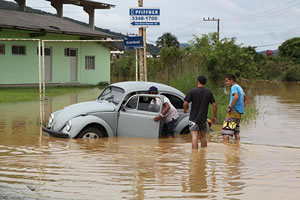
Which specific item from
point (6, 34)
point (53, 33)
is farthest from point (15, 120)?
point (53, 33)

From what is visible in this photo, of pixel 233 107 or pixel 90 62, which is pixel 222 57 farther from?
pixel 233 107

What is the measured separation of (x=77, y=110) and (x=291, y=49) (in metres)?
73.4

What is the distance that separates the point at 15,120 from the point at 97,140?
484cm

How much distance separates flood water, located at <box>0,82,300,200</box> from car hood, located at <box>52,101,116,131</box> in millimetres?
371

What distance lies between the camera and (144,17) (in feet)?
42.0

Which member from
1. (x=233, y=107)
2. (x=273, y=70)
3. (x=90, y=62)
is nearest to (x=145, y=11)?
(x=233, y=107)

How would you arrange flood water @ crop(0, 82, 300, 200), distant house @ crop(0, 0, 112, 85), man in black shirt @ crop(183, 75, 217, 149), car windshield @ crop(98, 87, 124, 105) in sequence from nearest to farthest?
flood water @ crop(0, 82, 300, 200), man in black shirt @ crop(183, 75, 217, 149), car windshield @ crop(98, 87, 124, 105), distant house @ crop(0, 0, 112, 85)

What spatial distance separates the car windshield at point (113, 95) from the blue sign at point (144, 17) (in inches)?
106

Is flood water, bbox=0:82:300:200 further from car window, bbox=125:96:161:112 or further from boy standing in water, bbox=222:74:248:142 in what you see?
car window, bbox=125:96:161:112

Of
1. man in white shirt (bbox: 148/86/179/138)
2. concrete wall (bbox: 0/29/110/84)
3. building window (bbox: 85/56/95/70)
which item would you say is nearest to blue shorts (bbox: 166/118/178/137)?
man in white shirt (bbox: 148/86/179/138)

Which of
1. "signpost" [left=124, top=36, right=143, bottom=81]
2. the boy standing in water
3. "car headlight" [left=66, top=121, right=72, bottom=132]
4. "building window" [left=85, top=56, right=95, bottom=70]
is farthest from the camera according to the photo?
"building window" [left=85, top=56, right=95, bottom=70]

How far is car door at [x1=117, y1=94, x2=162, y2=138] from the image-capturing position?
9.80m

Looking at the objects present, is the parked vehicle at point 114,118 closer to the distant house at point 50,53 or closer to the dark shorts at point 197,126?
the dark shorts at point 197,126

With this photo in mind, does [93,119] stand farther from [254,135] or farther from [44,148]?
[254,135]
